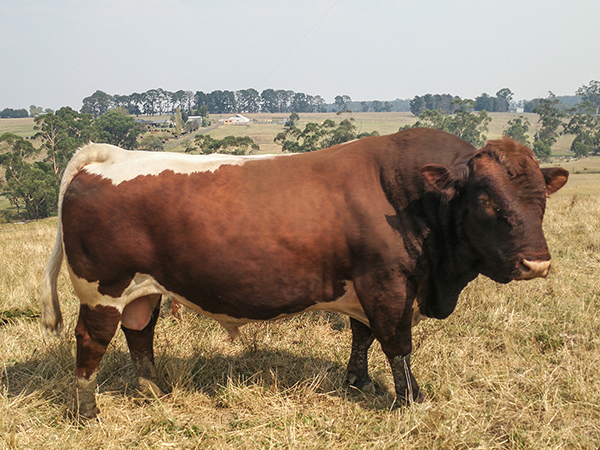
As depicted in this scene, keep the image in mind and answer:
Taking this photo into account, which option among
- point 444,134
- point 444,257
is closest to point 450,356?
point 444,257

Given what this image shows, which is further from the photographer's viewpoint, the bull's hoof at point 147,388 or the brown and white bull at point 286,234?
the bull's hoof at point 147,388

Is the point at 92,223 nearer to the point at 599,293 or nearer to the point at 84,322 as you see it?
the point at 84,322

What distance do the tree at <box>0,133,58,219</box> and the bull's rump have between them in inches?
1841

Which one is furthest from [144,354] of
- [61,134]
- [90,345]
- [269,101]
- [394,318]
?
[269,101]

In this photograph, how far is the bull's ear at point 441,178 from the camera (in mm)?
3182

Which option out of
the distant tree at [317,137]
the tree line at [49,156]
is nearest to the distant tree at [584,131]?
the distant tree at [317,137]

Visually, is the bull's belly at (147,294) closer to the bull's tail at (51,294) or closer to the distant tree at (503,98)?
the bull's tail at (51,294)

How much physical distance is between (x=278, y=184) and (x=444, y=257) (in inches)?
53.8

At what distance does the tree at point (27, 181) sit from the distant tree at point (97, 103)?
92.0 m

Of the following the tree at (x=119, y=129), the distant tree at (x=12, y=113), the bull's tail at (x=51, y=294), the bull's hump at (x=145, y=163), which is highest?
the distant tree at (x=12, y=113)

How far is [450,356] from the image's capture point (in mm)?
4379

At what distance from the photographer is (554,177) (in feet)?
10.9

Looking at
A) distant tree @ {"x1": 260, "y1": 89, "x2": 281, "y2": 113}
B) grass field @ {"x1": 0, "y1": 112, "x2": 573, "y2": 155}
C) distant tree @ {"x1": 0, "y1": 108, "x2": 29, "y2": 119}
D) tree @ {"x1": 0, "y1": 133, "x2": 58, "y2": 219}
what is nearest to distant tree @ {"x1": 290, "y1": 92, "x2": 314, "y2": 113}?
distant tree @ {"x1": 260, "y1": 89, "x2": 281, "y2": 113}

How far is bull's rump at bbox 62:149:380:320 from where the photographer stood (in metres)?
3.34
